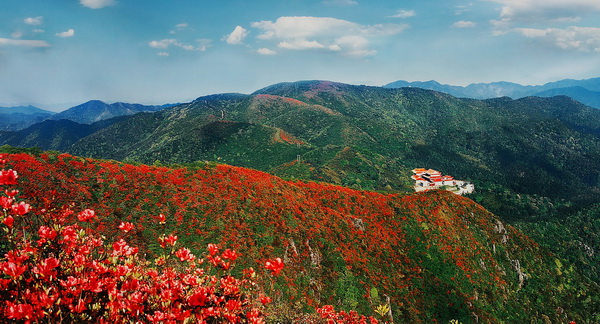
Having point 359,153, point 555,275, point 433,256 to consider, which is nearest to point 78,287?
point 433,256

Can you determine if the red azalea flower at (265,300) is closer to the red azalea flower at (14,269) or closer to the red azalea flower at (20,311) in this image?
the red azalea flower at (20,311)

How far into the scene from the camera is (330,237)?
3509 centimetres

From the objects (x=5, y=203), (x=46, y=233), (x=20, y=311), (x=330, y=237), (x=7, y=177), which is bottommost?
(x=330, y=237)

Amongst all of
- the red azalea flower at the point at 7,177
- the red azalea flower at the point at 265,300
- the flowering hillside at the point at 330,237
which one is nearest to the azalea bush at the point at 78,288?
the red azalea flower at the point at 7,177

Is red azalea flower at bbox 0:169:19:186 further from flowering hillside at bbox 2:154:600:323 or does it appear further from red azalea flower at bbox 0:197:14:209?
flowering hillside at bbox 2:154:600:323

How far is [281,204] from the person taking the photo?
3694cm

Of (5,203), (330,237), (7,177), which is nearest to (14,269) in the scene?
(5,203)

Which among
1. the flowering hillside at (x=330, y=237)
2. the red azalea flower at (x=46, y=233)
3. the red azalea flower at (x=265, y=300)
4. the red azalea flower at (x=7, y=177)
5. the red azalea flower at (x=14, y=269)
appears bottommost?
the flowering hillside at (x=330, y=237)

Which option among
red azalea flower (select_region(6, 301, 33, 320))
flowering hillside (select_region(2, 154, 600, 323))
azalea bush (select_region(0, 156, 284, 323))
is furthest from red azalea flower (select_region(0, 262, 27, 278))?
flowering hillside (select_region(2, 154, 600, 323))

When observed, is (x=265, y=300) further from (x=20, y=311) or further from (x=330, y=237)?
(x=330, y=237)

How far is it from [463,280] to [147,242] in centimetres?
3854

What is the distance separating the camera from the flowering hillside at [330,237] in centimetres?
2677

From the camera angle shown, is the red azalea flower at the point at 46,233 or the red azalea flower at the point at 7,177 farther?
the red azalea flower at the point at 46,233

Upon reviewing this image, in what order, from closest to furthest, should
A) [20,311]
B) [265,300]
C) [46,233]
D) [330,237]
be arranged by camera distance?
[20,311] → [46,233] → [265,300] → [330,237]
